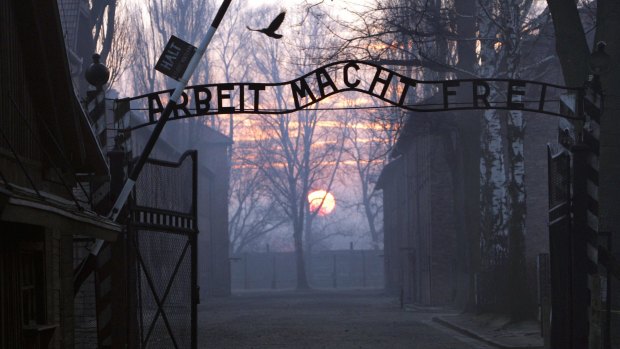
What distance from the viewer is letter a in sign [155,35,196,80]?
1385 centimetres

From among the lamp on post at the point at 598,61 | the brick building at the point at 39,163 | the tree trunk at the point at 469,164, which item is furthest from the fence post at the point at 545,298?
the tree trunk at the point at 469,164

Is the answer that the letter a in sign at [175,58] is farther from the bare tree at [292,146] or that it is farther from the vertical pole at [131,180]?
the bare tree at [292,146]

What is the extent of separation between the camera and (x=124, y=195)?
42.9ft

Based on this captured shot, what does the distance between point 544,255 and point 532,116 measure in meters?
19.3

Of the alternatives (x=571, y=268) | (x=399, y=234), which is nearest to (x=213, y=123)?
(x=399, y=234)

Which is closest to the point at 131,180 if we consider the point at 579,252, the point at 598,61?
the point at 579,252

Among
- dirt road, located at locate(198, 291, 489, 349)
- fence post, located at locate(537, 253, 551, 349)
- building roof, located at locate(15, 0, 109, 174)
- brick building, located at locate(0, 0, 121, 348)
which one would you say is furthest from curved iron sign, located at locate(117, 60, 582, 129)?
dirt road, located at locate(198, 291, 489, 349)

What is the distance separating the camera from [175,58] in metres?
13.9

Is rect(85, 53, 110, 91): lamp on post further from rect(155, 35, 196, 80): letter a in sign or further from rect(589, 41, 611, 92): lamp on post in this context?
rect(589, 41, 611, 92): lamp on post

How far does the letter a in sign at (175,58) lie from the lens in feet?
45.4

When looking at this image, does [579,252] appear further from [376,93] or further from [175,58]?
[376,93]

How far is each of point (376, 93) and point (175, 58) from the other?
6.12 m

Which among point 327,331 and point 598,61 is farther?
point 327,331

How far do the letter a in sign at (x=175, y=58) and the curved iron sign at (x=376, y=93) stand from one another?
69 centimetres
